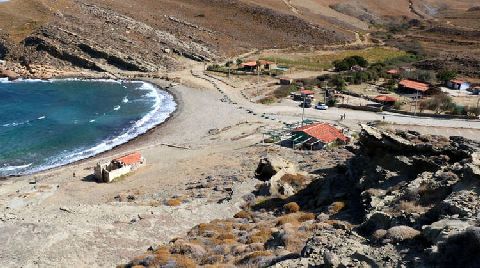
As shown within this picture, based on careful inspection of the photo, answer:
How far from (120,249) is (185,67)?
74973mm

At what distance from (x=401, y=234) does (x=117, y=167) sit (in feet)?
103

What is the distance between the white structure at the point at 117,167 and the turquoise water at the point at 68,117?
7.89 m

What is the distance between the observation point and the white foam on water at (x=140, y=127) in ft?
162

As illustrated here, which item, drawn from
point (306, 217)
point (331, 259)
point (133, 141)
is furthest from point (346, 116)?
point (331, 259)

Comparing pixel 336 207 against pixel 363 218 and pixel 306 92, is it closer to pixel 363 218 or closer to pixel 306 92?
pixel 363 218

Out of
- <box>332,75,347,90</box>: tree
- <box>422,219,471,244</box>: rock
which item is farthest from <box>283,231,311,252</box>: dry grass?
<box>332,75,347,90</box>: tree

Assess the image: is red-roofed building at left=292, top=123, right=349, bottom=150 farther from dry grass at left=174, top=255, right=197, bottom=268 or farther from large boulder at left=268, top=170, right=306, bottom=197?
dry grass at left=174, top=255, right=197, bottom=268

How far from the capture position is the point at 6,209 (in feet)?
111

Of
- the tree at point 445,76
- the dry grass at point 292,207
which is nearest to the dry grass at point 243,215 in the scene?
the dry grass at point 292,207

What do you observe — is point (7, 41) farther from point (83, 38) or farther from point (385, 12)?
point (385, 12)

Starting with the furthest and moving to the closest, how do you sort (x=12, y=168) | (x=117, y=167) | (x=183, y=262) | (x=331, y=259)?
(x=12, y=168) < (x=117, y=167) < (x=183, y=262) < (x=331, y=259)

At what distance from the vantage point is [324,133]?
5081 cm

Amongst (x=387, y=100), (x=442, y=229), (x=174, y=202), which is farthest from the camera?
(x=387, y=100)

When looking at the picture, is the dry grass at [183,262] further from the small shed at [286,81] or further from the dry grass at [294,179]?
the small shed at [286,81]
